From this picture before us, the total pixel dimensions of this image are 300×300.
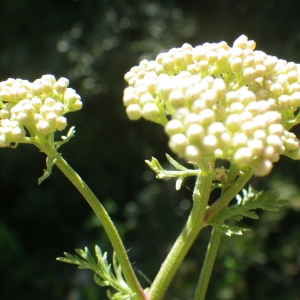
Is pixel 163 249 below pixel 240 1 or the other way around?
below

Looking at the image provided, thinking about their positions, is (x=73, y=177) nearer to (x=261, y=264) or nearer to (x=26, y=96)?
(x=26, y=96)

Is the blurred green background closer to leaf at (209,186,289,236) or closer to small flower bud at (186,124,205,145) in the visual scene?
leaf at (209,186,289,236)

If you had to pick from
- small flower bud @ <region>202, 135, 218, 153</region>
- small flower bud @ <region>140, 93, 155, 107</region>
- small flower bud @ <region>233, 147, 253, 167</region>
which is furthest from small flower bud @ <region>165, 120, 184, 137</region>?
small flower bud @ <region>140, 93, 155, 107</region>

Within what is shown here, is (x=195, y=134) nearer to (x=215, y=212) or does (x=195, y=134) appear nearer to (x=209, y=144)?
(x=209, y=144)

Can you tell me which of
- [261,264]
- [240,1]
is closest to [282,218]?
[261,264]

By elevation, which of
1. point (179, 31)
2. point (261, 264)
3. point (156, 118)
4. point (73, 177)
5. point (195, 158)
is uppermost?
point (179, 31)

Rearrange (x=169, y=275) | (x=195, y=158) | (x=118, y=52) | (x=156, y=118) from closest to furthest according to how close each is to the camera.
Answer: (x=195, y=158), (x=156, y=118), (x=169, y=275), (x=118, y=52)

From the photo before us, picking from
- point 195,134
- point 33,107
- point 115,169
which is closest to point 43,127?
point 33,107
